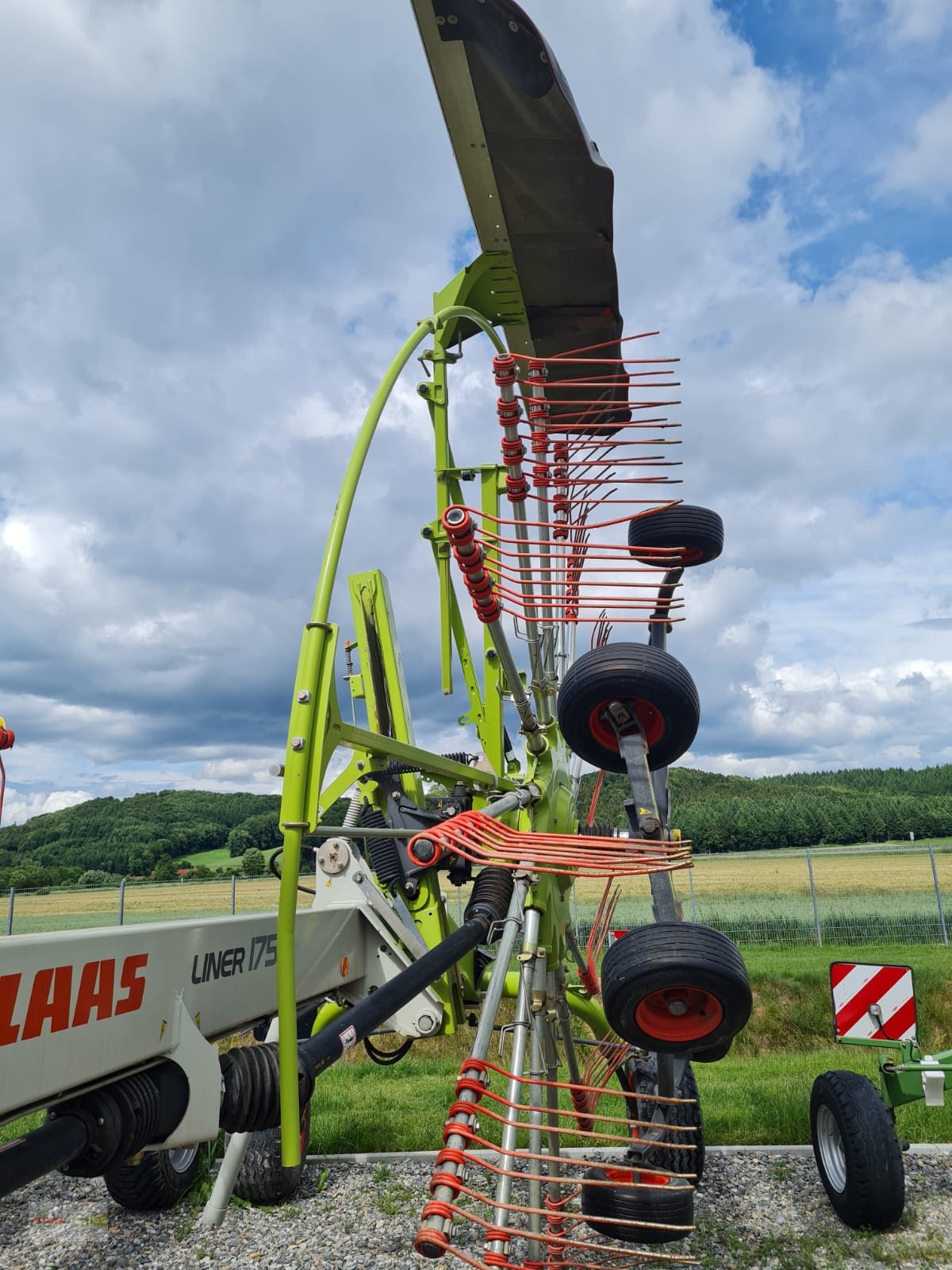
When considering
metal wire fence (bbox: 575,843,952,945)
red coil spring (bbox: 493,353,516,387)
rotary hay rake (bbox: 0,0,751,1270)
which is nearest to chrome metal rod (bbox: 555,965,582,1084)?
rotary hay rake (bbox: 0,0,751,1270)

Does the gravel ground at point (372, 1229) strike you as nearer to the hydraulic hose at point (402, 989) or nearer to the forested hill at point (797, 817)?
the hydraulic hose at point (402, 989)

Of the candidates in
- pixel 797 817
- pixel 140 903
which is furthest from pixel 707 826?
pixel 140 903

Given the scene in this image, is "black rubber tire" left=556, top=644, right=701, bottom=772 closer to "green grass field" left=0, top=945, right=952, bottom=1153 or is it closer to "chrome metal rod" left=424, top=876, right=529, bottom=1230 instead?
"chrome metal rod" left=424, top=876, right=529, bottom=1230

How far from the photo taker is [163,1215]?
5.91 meters

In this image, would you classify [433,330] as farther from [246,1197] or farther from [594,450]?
[246,1197]

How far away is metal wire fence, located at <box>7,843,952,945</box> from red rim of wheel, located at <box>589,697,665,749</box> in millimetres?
8956

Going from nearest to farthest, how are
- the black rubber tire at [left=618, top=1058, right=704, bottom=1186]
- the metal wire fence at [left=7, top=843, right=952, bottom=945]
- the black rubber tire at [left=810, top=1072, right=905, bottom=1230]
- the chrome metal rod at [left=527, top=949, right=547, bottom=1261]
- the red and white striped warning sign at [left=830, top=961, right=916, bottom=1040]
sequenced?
the chrome metal rod at [left=527, top=949, right=547, bottom=1261]
the black rubber tire at [left=618, top=1058, right=704, bottom=1186]
the black rubber tire at [left=810, top=1072, right=905, bottom=1230]
the red and white striped warning sign at [left=830, top=961, right=916, bottom=1040]
the metal wire fence at [left=7, top=843, right=952, bottom=945]

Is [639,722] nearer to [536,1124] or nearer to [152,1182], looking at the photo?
[536,1124]

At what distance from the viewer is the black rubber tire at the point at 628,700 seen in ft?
12.7

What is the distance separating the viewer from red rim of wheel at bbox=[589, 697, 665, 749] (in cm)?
403

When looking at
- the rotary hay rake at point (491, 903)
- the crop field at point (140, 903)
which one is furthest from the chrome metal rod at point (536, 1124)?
the crop field at point (140, 903)

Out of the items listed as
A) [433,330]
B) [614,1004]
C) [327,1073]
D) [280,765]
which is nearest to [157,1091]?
[280,765]

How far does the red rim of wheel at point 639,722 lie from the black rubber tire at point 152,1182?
12.9 feet

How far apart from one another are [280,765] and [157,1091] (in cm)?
104
